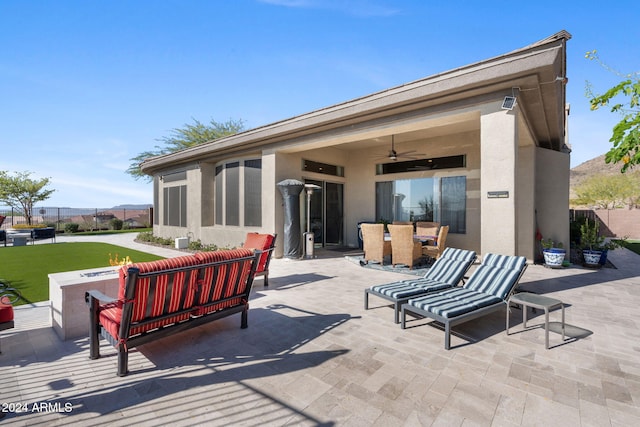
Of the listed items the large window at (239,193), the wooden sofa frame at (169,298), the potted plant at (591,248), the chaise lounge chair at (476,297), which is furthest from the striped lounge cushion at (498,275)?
the large window at (239,193)

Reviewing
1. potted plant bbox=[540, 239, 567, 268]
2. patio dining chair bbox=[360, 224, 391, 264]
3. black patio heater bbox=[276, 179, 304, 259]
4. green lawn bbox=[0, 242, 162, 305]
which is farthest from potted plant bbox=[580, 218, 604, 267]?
green lawn bbox=[0, 242, 162, 305]

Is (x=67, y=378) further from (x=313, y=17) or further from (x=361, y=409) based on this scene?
(x=313, y=17)

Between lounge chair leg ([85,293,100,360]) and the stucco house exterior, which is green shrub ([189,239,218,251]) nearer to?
the stucco house exterior

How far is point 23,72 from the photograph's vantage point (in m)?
8.31

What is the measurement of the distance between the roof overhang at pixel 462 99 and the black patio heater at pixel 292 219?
1.46m

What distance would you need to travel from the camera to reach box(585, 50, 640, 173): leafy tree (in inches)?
93.7

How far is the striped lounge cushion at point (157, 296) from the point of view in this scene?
270 centimetres

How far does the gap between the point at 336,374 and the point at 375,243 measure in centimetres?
518

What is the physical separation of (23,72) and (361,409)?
39.3 ft

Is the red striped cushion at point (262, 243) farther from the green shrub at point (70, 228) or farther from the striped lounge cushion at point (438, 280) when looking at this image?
the green shrub at point (70, 228)

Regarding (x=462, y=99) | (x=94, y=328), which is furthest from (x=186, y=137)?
(x=94, y=328)

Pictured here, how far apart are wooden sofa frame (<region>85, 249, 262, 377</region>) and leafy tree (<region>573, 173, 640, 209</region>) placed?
140 feet

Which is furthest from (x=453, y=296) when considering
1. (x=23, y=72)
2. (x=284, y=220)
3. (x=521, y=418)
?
(x=23, y=72)

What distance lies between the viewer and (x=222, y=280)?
350 centimetres
